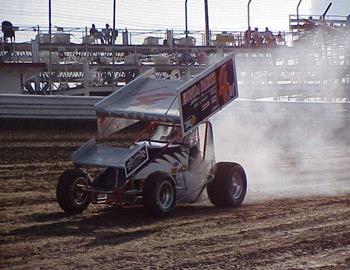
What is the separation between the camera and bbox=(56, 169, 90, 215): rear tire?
8.81 m

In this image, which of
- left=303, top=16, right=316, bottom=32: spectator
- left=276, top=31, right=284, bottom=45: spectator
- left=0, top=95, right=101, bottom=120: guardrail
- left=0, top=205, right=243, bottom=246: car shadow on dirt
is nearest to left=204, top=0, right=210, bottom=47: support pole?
left=276, top=31, right=284, bottom=45: spectator

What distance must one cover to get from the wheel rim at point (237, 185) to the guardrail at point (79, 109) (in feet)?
14.4

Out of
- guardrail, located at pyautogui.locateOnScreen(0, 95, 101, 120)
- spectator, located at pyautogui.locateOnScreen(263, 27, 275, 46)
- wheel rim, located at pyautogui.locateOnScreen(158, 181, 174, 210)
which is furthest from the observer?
spectator, located at pyautogui.locateOnScreen(263, 27, 275, 46)

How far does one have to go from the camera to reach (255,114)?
16.1 metres

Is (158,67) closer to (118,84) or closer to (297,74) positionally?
(118,84)

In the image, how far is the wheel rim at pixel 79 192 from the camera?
890cm

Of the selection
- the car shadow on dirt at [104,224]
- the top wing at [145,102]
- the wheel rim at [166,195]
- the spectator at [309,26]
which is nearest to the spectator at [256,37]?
the spectator at [309,26]

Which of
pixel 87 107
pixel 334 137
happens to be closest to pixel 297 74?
pixel 334 137

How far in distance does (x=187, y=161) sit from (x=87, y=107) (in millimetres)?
6134

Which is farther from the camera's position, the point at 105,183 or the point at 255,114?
the point at 255,114

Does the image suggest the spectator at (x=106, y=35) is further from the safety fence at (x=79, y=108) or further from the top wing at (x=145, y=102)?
the top wing at (x=145, y=102)

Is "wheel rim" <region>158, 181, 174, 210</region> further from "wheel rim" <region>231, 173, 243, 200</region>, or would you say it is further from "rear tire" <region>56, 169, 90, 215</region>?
Result: "wheel rim" <region>231, 173, 243, 200</region>

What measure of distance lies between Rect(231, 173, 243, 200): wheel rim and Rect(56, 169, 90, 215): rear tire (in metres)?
2.06

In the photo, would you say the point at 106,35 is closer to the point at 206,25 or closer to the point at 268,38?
the point at 206,25
